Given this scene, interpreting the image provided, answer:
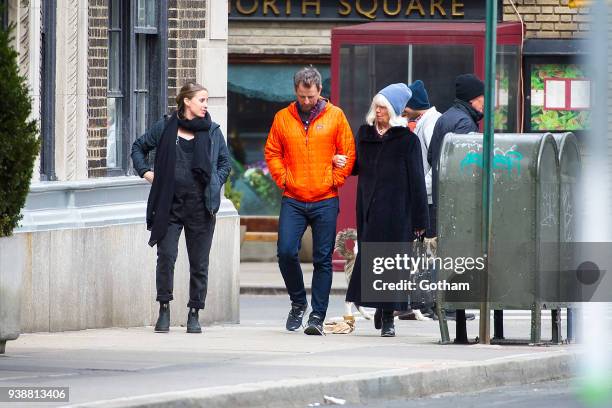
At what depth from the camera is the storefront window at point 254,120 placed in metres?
25.2

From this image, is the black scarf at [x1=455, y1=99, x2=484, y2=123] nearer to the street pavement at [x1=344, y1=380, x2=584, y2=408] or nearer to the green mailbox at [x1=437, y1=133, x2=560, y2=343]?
the green mailbox at [x1=437, y1=133, x2=560, y2=343]

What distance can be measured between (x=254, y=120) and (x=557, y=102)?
4.34 m

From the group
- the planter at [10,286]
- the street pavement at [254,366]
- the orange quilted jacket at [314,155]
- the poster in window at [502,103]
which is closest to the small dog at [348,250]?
the street pavement at [254,366]

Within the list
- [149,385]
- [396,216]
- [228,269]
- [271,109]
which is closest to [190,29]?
[228,269]

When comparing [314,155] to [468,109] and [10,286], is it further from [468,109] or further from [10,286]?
[10,286]

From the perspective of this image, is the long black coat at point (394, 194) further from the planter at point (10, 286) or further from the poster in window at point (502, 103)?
the poster in window at point (502, 103)

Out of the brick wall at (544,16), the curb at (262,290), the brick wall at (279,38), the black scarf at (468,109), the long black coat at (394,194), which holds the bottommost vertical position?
the curb at (262,290)

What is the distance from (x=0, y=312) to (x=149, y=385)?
1742 millimetres

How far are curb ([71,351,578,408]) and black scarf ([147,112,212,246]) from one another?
2983 mm

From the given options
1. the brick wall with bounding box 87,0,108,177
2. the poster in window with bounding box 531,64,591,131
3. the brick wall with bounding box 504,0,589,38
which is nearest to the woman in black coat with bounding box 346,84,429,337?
the brick wall with bounding box 87,0,108,177

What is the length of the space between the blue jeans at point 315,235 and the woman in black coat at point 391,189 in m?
0.28

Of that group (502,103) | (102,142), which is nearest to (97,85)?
(102,142)

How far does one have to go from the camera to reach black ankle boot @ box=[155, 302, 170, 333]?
12.3m

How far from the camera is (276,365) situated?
966 centimetres
